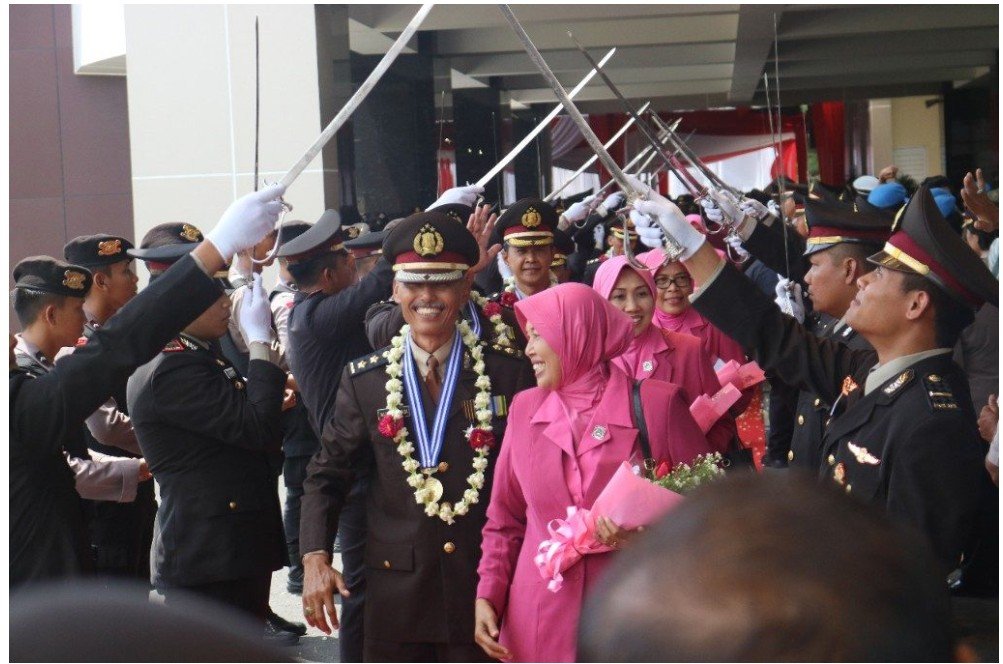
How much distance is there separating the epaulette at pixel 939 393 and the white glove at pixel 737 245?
2328 mm

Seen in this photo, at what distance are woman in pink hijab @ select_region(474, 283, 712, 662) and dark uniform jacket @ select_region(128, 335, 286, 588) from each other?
114cm

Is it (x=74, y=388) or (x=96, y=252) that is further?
(x=96, y=252)

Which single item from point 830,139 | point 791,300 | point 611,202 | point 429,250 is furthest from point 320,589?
point 830,139

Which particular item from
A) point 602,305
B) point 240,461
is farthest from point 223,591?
point 602,305

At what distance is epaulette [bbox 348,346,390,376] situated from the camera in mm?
3910

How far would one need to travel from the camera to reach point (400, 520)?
3734 millimetres

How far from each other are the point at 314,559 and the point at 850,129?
23.8 metres

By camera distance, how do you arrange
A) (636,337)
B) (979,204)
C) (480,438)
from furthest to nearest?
(979,204) → (636,337) → (480,438)

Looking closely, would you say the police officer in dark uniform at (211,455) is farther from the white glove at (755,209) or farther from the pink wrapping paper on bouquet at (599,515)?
the white glove at (755,209)

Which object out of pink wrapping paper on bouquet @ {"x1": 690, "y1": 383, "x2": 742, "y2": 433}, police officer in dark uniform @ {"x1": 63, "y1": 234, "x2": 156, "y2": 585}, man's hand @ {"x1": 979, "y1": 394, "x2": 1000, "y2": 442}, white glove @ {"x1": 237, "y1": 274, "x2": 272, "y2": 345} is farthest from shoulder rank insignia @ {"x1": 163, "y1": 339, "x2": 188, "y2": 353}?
man's hand @ {"x1": 979, "y1": 394, "x2": 1000, "y2": 442}

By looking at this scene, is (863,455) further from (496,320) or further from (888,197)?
(888,197)

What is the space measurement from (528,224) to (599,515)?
358cm

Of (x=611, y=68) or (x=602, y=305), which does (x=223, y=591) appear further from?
(x=611, y=68)

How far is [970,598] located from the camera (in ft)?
8.80
